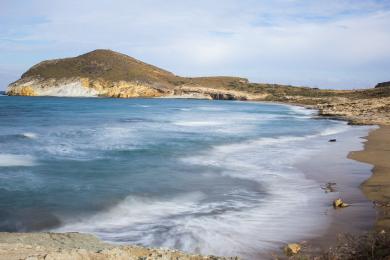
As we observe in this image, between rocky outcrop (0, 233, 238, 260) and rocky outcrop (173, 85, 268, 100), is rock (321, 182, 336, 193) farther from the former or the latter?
rocky outcrop (173, 85, 268, 100)

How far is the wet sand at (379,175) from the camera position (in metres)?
8.69

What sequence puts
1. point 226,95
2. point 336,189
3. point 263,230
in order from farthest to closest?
1. point 226,95
2. point 336,189
3. point 263,230

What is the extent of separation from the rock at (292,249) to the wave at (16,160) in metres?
11.7

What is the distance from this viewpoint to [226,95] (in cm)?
10425

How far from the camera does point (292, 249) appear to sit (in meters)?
6.71

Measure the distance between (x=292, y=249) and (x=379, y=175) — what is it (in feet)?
23.5

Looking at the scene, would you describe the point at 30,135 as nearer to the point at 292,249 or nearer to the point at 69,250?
the point at 69,250

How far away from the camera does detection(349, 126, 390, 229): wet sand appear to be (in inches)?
342

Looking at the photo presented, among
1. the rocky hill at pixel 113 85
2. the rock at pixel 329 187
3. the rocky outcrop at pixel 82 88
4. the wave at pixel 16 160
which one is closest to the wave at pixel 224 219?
the rock at pixel 329 187

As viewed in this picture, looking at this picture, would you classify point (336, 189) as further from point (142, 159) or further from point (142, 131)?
point (142, 131)

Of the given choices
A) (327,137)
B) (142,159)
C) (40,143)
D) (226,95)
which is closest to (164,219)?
(142,159)

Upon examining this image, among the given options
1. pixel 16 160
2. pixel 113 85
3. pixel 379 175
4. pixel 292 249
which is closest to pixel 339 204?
pixel 292 249

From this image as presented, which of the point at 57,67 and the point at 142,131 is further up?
the point at 57,67

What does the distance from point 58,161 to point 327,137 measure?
15.5 metres
